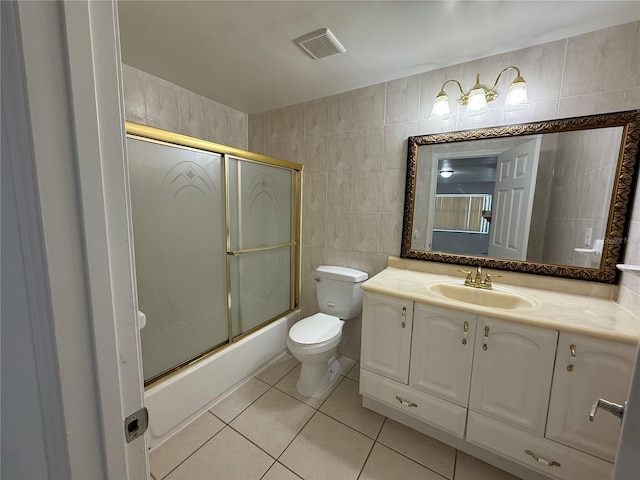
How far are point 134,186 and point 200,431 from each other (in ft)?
4.62

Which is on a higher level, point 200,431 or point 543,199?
point 543,199

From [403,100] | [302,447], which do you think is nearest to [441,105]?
[403,100]

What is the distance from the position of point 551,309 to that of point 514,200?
0.67 metres

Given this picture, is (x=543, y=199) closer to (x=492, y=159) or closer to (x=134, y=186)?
(x=492, y=159)

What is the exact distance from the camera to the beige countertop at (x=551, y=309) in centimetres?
106

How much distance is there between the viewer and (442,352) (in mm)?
1352

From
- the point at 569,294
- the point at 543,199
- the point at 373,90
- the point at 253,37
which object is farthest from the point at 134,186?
the point at 569,294

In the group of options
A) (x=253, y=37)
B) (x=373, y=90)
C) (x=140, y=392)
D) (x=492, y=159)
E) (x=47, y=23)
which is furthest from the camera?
(x=373, y=90)

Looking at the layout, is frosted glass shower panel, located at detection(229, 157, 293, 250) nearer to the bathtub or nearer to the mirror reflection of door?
the bathtub

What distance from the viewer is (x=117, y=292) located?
1.40 feet

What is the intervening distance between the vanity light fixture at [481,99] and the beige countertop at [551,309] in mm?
1053

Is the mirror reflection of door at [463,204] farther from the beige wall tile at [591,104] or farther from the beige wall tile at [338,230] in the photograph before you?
the beige wall tile at [338,230]

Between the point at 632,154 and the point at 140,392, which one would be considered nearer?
the point at 140,392

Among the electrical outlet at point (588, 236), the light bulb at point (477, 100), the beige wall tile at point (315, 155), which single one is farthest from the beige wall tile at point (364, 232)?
the electrical outlet at point (588, 236)
